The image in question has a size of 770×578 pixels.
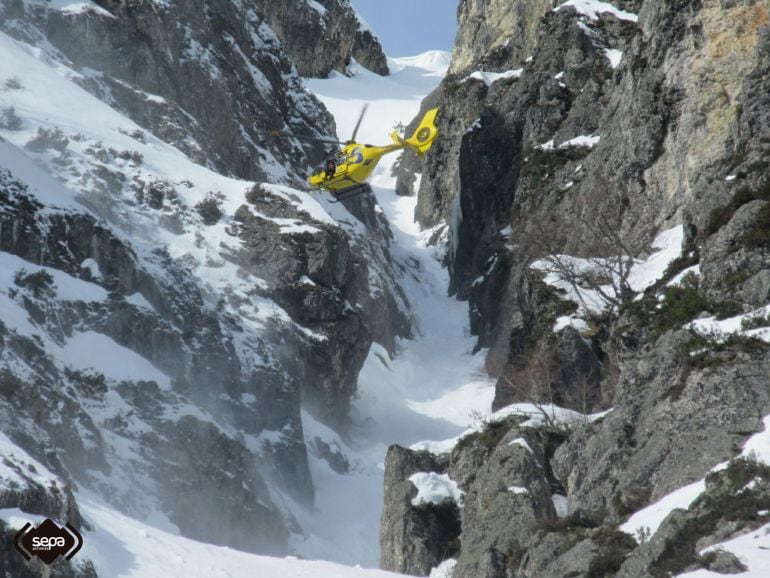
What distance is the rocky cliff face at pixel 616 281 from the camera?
2294 cm

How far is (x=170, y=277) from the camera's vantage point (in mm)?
60750

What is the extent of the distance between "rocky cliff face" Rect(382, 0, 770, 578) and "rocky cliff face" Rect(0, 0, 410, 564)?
1046 centimetres

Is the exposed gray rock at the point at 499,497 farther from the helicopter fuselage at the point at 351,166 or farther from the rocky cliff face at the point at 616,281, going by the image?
the helicopter fuselage at the point at 351,166

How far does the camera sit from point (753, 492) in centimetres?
1942

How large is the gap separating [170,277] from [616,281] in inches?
1119

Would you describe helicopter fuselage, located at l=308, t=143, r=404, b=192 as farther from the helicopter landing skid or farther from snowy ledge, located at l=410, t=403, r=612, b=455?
snowy ledge, located at l=410, t=403, r=612, b=455

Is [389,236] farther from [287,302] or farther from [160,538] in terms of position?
[160,538]

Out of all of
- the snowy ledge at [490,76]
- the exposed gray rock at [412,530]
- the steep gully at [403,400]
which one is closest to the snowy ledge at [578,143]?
the steep gully at [403,400]

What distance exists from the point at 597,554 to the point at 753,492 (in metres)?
3.04

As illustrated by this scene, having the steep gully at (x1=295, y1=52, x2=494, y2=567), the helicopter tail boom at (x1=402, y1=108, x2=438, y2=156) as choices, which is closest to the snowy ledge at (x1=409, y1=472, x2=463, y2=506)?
the steep gully at (x1=295, y1=52, x2=494, y2=567)

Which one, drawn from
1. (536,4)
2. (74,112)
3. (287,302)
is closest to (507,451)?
(287,302)

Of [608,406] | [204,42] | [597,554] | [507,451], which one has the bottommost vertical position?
[597,554]

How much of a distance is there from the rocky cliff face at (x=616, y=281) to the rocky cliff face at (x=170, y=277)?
10.5 metres

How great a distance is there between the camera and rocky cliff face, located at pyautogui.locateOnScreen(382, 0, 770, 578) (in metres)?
22.9
